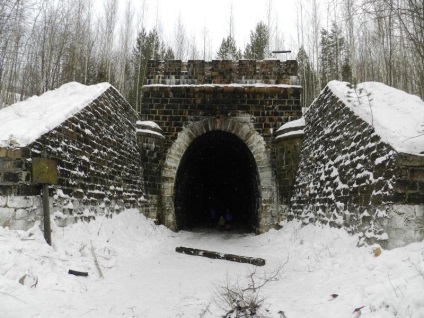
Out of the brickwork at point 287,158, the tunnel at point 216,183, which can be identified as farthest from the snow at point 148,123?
the brickwork at point 287,158

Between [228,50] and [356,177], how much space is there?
24.1m

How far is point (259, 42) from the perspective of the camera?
91.1ft

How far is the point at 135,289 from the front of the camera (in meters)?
4.93

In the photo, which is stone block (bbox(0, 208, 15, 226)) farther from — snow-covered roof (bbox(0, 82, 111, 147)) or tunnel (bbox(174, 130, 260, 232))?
tunnel (bbox(174, 130, 260, 232))

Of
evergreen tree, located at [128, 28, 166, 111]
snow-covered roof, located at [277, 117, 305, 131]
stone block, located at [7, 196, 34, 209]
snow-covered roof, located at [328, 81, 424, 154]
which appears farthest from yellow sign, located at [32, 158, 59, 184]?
evergreen tree, located at [128, 28, 166, 111]

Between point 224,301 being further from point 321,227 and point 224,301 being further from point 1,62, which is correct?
point 1,62

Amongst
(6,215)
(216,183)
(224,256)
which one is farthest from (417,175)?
(216,183)

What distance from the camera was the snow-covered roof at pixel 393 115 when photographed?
4.86 meters

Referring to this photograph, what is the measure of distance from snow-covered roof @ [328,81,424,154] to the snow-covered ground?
151 centimetres

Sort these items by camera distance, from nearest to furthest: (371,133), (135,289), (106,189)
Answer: (135,289)
(371,133)
(106,189)

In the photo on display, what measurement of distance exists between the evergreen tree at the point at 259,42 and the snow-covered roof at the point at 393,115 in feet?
71.2

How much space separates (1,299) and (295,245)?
5748mm

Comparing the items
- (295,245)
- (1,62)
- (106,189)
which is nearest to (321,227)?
(295,245)

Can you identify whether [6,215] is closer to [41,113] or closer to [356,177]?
[41,113]
